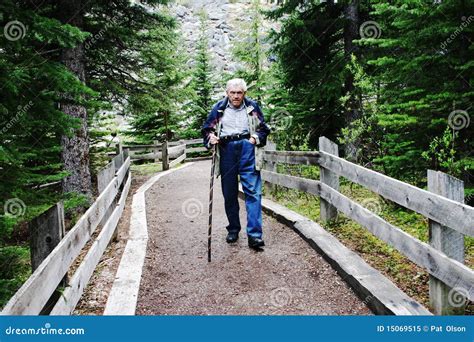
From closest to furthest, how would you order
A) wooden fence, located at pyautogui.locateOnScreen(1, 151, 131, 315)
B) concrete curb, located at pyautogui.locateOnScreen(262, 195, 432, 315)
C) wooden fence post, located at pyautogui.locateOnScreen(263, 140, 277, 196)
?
wooden fence, located at pyautogui.locateOnScreen(1, 151, 131, 315) → concrete curb, located at pyautogui.locateOnScreen(262, 195, 432, 315) → wooden fence post, located at pyautogui.locateOnScreen(263, 140, 277, 196)

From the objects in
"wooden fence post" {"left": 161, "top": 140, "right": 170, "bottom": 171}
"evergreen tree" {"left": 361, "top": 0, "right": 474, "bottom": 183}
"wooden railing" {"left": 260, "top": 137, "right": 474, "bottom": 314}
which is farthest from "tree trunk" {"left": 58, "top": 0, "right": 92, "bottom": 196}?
"wooden fence post" {"left": 161, "top": 140, "right": 170, "bottom": 171}

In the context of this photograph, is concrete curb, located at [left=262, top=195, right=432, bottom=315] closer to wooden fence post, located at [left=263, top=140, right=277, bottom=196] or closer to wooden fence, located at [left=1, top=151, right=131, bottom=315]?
wooden fence post, located at [left=263, top=140, right=277, bottom=196]

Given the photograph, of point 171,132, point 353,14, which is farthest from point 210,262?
point 171,132

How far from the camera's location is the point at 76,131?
364 inches

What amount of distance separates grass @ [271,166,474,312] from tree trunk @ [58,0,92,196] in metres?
4.38

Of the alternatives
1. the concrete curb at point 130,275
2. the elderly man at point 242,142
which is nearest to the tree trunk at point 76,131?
the concrete curb at point 130,275

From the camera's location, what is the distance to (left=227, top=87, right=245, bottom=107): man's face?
556 centimetres

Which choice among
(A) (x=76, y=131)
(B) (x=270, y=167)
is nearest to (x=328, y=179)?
(B) (x=270, y=167)

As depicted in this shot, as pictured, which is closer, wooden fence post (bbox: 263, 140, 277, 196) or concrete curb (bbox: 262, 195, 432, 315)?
concrete curb (bbox: 262, 195, 432, 315)

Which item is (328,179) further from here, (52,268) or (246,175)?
(52,268)

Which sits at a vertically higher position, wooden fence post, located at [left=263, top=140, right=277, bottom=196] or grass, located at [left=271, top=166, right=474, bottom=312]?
wooden fence post, located at [left=263, top=140, right=277, bottom=196]

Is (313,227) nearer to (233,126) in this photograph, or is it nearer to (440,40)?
(233,126)

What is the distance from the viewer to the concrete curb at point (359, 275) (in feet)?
11.2

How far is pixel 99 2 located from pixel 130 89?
2.52 m
